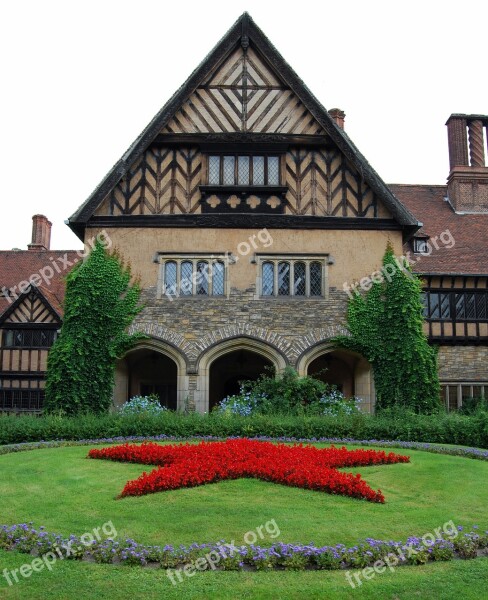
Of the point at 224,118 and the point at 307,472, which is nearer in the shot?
the point at 307,472

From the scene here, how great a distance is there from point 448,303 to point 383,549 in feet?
53.4

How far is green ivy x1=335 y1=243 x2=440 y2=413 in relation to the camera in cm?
1756

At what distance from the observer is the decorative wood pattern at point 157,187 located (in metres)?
18.4

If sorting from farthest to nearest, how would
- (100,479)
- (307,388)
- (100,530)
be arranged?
1. (307,388)
2. (100,479)
3. (100,530)

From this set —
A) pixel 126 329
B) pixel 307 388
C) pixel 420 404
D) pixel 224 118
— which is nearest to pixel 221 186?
pixel 224 118

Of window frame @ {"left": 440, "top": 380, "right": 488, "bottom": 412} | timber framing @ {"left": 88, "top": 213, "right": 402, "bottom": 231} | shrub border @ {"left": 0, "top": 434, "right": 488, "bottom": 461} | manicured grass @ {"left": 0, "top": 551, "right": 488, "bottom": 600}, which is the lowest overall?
manicured grass @ {"left": 0, "top": 551, "right": 488, "bottom": 600}

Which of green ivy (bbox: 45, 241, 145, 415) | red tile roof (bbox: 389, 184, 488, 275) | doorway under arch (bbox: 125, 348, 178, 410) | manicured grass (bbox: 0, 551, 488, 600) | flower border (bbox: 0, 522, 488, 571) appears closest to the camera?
manicured grass (bbox: 0, 551, 488, 600)

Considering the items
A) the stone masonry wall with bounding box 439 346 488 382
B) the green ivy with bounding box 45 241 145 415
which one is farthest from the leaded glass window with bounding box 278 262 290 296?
the stone masonry wall with bounding box 439 346 488 382

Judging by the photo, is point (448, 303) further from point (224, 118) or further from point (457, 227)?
point (224, 118)

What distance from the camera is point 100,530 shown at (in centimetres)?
720

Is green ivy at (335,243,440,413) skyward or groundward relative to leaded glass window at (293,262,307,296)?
groundward

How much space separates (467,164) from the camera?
26.8 meters

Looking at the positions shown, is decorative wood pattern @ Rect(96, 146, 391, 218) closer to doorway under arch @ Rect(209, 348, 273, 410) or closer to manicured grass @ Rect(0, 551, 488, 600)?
doorway under arch @ Rect(209, 348, 273, 410)

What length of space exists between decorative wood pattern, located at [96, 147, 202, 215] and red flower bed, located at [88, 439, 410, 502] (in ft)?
Result: 27.4
